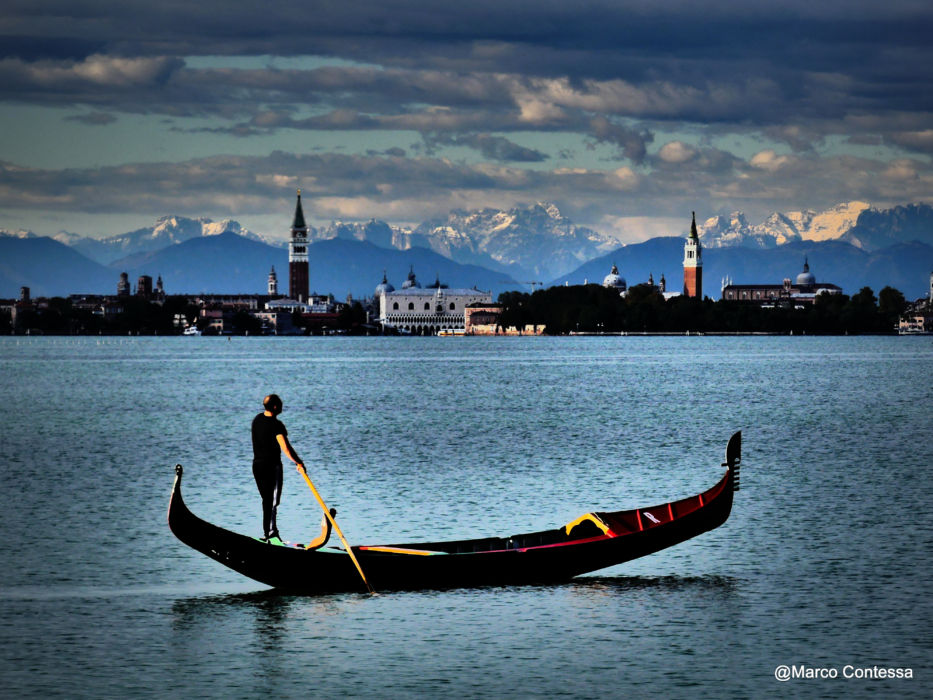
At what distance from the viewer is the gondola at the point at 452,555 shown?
76.5ft

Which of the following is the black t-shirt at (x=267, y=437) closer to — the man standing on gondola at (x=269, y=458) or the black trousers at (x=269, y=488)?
the man standing on gondola at (x=269, y=458)

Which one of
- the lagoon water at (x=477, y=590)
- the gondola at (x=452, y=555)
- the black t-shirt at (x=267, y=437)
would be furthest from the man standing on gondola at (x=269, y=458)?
the lagoon water at (x=477, y=590)

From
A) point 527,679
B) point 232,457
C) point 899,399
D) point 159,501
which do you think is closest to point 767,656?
point 527,679

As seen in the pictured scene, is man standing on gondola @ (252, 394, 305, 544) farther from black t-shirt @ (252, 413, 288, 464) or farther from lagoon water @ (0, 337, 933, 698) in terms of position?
lagoon water @ (0, 337, 933, 698)

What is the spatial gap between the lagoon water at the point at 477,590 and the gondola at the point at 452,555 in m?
0.38

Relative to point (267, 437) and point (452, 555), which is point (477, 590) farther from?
point (267, 437)

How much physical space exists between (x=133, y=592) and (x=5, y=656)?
14.4ft

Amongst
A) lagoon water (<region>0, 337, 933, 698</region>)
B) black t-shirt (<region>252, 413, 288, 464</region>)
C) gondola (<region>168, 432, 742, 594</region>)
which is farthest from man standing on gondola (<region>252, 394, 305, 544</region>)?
lagoon water (<region>0, 337, 933, 698</region>)

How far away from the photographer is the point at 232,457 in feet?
160

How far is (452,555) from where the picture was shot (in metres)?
23.6

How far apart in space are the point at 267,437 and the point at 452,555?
3700mm

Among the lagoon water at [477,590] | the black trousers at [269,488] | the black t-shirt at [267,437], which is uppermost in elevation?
the black t-shirt at [267,437]

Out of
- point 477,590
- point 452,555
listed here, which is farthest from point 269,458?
point 477,590

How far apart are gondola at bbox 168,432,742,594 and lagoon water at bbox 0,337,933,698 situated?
38cm
